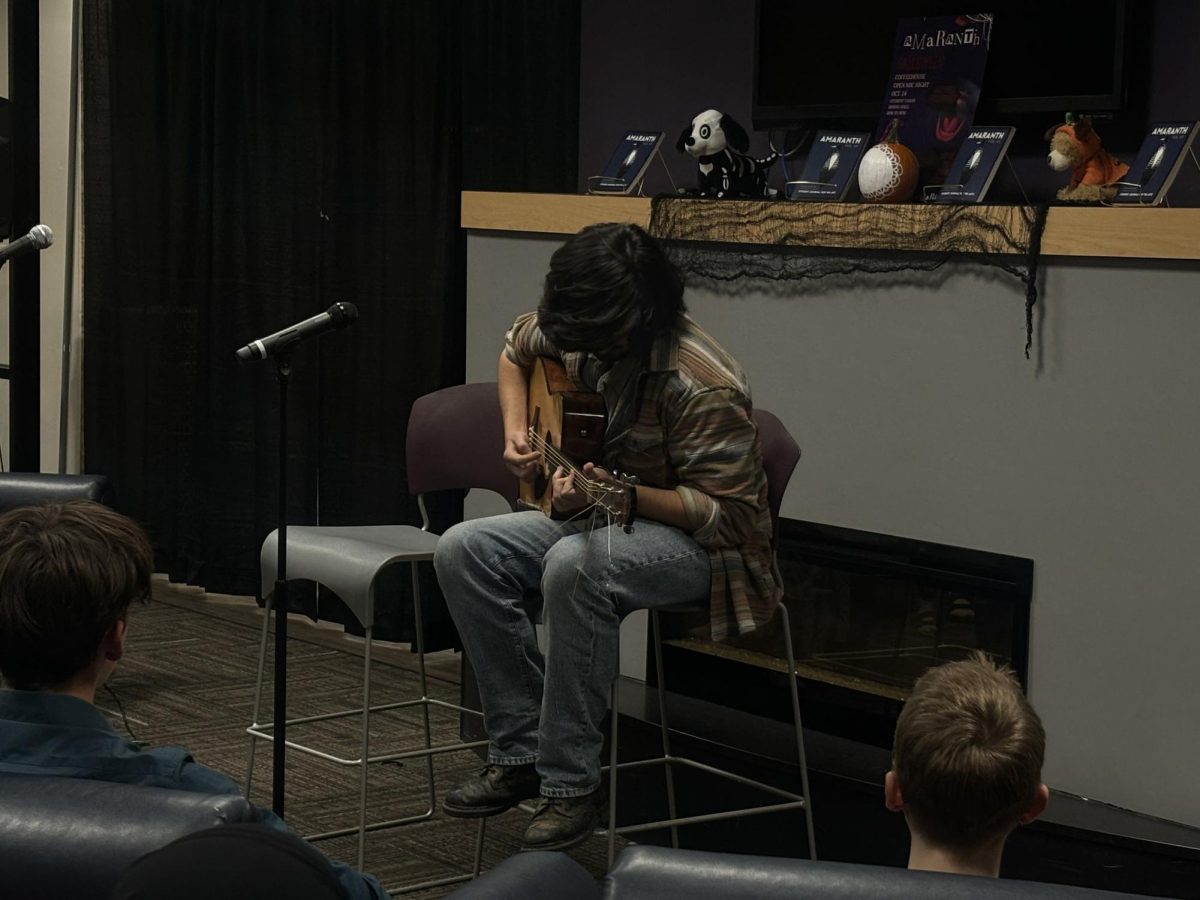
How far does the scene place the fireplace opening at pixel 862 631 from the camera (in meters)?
3.18

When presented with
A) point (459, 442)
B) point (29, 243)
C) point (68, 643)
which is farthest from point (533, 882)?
point (29, 243)

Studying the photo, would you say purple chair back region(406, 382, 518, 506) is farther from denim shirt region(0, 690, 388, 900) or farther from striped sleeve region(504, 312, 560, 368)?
denim shirt region(0, 690, 388, 900)

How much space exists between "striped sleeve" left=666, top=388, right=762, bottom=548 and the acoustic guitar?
11 cm

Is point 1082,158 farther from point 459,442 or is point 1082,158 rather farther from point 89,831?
point 89,831

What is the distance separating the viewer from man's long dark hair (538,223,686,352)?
105 inches

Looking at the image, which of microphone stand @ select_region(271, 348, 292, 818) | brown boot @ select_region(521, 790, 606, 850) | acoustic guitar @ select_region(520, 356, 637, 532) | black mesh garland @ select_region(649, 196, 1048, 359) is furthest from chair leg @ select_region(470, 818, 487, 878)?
black mesh garland @ select_region(649, 196, 1048, 359)

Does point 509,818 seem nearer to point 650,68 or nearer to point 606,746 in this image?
point 606,746

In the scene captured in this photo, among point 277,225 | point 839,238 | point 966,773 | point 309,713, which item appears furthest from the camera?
point 277,225

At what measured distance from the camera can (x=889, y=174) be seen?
134 inches

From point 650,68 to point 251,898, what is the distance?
11.8ft

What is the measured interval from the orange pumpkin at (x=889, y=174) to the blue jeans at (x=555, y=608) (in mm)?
1047

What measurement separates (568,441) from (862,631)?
1025 millimetres

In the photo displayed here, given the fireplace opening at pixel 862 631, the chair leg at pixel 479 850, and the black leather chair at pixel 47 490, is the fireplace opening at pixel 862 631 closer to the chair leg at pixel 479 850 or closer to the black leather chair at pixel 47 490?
the chair leg at pixel 479 850

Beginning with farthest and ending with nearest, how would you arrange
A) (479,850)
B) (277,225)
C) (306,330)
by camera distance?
(277,225), (479,850), (306,330)
